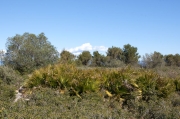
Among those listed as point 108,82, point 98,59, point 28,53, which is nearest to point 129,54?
point 98,59

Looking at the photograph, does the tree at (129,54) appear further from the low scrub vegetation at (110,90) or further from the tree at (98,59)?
the low scrub vegetation at (110,90)

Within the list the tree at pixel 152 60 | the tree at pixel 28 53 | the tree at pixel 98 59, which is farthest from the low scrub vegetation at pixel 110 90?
the tree at pixel 98 59

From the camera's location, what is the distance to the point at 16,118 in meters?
4.05

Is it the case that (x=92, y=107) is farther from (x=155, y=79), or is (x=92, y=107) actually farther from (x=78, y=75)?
(x=155, y=79)

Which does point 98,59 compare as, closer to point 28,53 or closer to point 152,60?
point 152,60

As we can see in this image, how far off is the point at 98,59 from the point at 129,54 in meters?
4.87

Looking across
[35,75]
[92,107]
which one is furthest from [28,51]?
[92,107]

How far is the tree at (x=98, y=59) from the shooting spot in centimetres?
3340

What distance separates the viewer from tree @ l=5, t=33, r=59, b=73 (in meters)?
20.8

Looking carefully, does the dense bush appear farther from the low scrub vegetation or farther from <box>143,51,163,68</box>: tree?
<box>143,51,163,68</box>: tree

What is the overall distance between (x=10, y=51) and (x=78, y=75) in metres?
14.8

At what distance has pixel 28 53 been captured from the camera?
21.4 metres

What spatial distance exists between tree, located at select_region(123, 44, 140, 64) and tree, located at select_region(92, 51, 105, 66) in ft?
12.8

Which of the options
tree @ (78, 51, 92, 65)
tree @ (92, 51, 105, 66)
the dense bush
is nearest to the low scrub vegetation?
the dense bush
